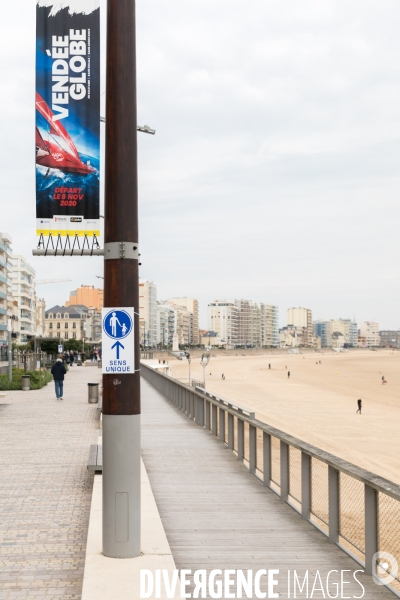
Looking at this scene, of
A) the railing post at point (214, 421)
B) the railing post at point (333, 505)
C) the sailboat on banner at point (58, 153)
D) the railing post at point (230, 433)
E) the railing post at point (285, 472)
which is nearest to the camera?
the sailboat on banner at point (58, 153)

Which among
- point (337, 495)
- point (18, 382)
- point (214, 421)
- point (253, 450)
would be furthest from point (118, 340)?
point (18, 382)

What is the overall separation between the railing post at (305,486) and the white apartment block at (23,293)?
121 m

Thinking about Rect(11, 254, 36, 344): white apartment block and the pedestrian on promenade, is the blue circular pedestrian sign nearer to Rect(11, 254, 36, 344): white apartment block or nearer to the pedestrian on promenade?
the pedestrian on promenade

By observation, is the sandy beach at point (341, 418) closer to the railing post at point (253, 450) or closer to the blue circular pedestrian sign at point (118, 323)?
the railing post at point (253, 450)

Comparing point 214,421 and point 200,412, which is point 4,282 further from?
point 214,421

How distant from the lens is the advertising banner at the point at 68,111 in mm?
6152

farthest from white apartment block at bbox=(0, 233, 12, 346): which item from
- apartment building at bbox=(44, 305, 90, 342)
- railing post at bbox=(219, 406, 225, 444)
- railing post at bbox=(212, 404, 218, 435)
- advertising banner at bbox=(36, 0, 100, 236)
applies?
advertising banner at bbox=(36, 0, 100, 236)

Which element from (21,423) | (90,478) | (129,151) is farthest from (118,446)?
(21,423)

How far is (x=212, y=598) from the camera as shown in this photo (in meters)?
Answer: 5.25

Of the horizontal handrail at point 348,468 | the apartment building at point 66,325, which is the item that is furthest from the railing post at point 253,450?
the apartment building at point 66,325

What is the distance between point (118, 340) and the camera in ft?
18.2

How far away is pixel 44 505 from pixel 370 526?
14.3 ft

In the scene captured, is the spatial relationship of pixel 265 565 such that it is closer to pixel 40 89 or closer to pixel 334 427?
pixel 40 89

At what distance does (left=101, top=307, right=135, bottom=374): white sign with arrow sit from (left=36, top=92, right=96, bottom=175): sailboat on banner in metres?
1.41
